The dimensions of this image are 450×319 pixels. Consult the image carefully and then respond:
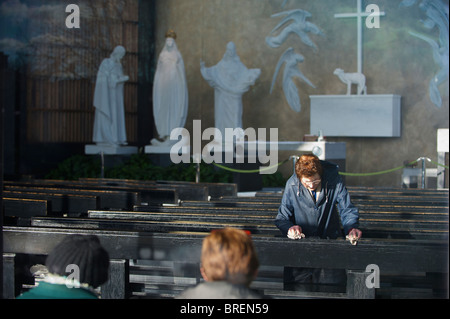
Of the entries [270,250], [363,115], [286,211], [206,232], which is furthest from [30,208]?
[363,115]

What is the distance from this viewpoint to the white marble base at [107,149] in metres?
12.1

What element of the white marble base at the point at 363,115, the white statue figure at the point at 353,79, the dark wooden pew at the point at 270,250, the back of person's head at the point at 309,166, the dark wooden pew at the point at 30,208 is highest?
the white statue figure at the point at 353,79

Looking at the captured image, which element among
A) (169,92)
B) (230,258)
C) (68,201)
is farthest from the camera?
(169,92)

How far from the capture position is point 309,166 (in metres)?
3.49

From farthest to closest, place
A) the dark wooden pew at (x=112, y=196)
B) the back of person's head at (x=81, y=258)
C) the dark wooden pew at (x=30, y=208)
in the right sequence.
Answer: the dark wooden pew at (x=112, y=196) → the dark wooden pew at (x=30, y=208) → the back of person's head at (x=81, y=258)

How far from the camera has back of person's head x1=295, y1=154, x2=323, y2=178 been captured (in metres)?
3.49

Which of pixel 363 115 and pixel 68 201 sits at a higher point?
pixel 363 115

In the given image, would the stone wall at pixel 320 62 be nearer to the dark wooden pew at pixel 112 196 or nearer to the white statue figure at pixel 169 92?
the white statue figure at pixel 169 92

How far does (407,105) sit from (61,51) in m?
6.74

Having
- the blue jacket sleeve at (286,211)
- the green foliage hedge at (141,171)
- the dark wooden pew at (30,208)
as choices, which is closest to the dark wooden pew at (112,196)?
the dark wooden pew at (30,208)

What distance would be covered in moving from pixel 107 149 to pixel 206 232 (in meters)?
8.56

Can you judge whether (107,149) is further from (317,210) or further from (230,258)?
(230,258)

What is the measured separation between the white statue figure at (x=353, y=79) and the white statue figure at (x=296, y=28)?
3.00ft
